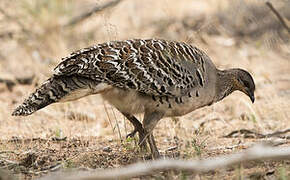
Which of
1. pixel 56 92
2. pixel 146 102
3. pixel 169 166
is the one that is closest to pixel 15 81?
pixel 56 92

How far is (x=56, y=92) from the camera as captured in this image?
511cm

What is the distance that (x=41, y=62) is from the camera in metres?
10.5

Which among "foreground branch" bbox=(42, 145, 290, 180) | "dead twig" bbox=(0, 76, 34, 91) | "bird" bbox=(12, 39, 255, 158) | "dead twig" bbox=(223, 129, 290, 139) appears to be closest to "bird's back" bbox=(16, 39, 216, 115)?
"bird" bbox=(12, 39, 255, 158)

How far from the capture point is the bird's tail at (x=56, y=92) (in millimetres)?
5070

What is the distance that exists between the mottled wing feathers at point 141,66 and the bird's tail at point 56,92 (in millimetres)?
94

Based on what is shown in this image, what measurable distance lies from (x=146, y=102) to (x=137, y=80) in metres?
0.35

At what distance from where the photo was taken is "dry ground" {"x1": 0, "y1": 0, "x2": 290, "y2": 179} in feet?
17.9

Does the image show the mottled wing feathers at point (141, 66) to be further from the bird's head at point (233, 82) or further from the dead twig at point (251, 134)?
the dead twig at point (251, 134)

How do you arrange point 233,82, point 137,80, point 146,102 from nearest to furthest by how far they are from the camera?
point 137,80, point 146,102, point 233,82

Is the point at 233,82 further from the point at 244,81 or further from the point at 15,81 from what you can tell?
the point at 15,81

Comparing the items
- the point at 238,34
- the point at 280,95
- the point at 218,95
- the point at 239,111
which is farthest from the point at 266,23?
the point at 218,95

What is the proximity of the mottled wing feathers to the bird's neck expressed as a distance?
0.55m

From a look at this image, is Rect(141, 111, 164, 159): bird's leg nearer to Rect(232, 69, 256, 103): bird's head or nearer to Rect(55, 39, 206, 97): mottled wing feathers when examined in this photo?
Rect(55, 39, 206, 97): mottled wing feathers

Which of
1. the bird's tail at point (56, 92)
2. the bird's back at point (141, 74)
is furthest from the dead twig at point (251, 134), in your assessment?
the bird's tail at point (56, 92)
